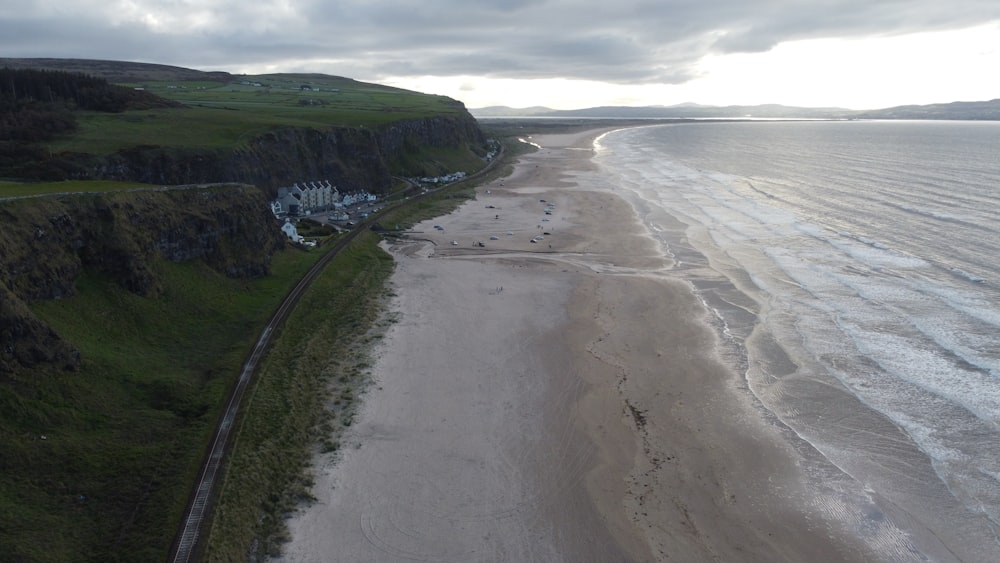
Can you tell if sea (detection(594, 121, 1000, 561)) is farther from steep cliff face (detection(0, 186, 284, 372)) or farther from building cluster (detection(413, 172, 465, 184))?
steep cliff face (detection(0, 186, 284, 372))

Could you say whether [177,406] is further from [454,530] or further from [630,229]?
[630,229]

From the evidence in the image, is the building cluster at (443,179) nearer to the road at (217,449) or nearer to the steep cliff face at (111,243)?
the steep cliff face at (111,243)

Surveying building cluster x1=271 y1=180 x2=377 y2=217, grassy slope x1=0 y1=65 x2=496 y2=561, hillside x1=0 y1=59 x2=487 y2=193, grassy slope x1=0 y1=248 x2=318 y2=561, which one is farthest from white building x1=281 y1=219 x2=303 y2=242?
grassy slope x1=0 y1=248 x2=318 y2=561

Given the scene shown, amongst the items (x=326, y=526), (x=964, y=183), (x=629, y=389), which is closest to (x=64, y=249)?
(x=326, y=526)

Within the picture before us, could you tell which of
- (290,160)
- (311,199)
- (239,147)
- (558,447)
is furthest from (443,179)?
(558,447)

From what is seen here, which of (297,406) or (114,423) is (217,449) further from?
(297,406)
